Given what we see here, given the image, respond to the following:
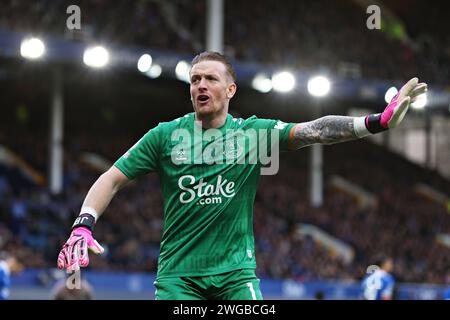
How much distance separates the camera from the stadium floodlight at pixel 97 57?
24.8m

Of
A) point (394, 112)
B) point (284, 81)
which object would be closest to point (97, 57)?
point (284, 81)

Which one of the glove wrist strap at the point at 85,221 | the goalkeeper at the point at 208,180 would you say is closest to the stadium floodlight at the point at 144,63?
the goalkeeper at the point at 208,180

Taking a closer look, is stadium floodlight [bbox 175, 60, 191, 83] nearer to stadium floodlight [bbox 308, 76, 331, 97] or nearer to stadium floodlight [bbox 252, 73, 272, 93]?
stadium floodlight [bbox 252, 73, 272, 93]

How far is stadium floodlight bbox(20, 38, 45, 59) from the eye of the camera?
23.7 metres

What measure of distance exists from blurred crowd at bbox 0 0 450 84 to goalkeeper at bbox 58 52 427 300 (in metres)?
20.0

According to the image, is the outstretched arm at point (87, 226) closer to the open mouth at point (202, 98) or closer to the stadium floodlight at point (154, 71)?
the open mouth at point (202, 98)

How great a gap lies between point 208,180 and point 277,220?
2560 cm

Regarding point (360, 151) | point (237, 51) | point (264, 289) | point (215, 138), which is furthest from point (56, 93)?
point (215, 138)

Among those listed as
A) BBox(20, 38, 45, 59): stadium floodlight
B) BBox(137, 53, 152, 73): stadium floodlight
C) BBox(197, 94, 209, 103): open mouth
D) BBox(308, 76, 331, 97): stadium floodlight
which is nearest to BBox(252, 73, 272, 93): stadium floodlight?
BBox(308, 76, 331, 97): stadium floodlight

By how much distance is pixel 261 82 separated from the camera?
29.4 m

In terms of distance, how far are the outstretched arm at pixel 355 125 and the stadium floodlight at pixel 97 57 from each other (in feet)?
66.1

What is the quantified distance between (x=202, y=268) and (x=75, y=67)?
23.4 m

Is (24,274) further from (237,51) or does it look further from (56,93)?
(237,51)

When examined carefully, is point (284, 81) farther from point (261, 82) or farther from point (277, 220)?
point (277, 220)
